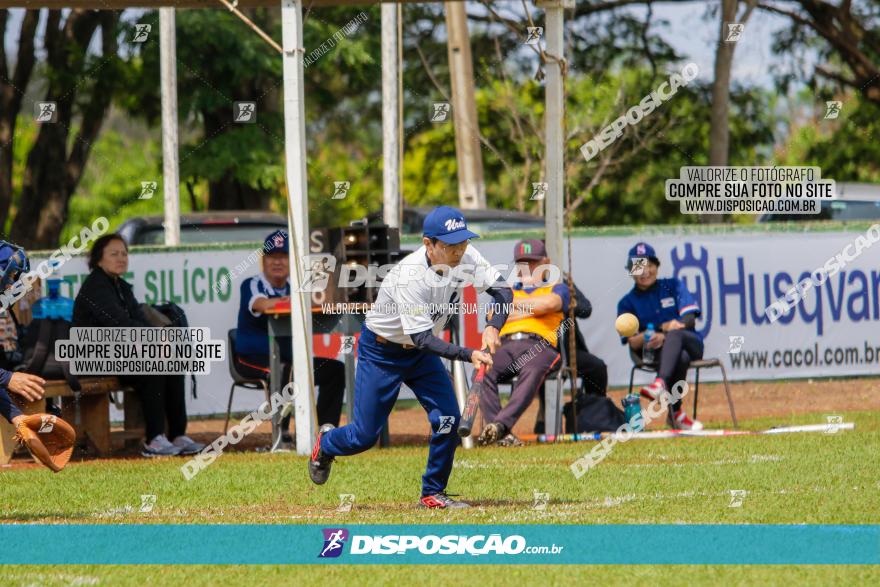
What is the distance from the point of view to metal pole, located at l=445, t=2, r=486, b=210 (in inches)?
1011

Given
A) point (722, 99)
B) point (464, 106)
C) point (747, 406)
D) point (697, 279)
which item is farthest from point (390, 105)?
point (747, 406)

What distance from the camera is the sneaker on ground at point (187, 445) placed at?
13.8 metres

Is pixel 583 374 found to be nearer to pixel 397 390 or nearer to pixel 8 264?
pixel 397 390

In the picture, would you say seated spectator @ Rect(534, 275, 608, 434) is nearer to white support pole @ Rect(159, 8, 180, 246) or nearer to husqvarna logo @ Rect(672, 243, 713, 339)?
husqvarna logo @ Rect(672, 243, 713, 339)

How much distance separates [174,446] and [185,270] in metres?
3.57

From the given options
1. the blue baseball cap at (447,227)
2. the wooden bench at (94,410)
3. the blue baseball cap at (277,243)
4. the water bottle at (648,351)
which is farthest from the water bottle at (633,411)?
the blue baseball cap at (447,227)

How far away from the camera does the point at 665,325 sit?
47.7 feet

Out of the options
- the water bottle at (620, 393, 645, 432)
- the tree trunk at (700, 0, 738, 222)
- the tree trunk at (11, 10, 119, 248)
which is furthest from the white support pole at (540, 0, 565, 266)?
the tree trunk at (11, 10, 119, 248)

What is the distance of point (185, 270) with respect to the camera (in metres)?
16.9

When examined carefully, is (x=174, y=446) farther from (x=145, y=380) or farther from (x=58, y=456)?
(x=58, y=456)

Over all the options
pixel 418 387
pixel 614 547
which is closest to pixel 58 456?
pixel 418 387

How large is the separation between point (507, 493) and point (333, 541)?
269 centimetres

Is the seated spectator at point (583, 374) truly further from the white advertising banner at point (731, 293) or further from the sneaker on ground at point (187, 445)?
the sneaker on ground at point (187, 445)

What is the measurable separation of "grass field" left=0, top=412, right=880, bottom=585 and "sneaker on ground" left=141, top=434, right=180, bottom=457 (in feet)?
1.44
